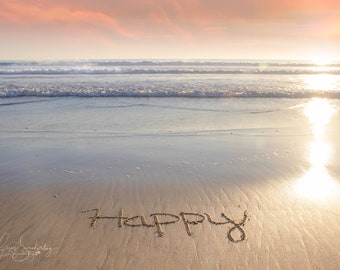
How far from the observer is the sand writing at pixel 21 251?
3.29 metres

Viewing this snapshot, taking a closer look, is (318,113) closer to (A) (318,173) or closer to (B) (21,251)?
(A) (318,173)

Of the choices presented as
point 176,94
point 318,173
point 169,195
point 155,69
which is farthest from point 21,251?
point 155,69

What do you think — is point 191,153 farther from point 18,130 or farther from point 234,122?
point 18,130

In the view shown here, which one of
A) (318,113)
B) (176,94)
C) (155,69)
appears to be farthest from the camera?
(155,69)

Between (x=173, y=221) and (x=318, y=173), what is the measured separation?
9.14 ft

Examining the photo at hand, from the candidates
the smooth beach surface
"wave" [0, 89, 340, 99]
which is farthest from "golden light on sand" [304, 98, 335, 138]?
"wave" [0, 89, 340, 99]

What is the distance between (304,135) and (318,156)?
4.96 ft

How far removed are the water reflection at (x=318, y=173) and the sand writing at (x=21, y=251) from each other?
131 inches

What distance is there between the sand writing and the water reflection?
10.9 ft

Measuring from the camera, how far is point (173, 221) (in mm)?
3953

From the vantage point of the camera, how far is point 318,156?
6.16 meters

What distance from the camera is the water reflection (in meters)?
4.66

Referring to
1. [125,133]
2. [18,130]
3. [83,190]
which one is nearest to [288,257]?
[83,190]

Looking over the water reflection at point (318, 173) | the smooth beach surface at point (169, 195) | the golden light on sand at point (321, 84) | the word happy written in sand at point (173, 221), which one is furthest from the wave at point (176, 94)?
the word happy written in sand at point (173, 221)
